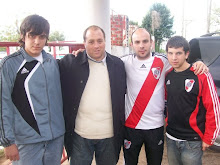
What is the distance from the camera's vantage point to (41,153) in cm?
183

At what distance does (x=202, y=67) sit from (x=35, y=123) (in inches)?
65.6

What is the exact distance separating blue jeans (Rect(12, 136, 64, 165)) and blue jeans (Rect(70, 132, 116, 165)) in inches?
10.2

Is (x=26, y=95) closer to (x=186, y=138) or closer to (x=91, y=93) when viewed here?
(x=91, y=93)

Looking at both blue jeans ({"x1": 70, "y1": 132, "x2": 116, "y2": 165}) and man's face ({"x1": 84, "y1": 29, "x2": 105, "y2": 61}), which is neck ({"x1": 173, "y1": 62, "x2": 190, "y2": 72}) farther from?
blue jeans ({"x1": 70, "y1": 132, "x2": 116, "y2": 165})

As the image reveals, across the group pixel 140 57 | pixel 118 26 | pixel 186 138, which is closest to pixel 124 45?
pixel 118 26

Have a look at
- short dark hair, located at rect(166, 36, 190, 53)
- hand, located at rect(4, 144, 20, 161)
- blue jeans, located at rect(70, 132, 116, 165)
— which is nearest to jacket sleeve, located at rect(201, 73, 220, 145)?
short dark hair, located at rect(166, 36, 190, 53)

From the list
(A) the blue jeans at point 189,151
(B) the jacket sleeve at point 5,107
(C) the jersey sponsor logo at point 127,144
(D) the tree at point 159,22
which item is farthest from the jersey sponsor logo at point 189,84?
(D) the tree at point 159,22

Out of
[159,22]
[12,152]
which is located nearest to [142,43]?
[12,152]

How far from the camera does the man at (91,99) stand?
2.14 m

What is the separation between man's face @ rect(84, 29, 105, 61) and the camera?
7.06ft

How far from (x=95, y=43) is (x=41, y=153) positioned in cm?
117

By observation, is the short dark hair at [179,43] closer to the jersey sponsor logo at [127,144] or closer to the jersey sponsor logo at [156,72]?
the jersey sponsor logo at [156,72]

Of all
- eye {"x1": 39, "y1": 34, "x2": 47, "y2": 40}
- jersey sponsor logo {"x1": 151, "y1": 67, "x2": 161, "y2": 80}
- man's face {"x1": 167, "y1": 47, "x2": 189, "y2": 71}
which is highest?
eye {"x1": 39, "y1": 34, "x2": 47, "y2": 40}

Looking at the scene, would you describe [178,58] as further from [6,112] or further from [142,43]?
[6,112]
